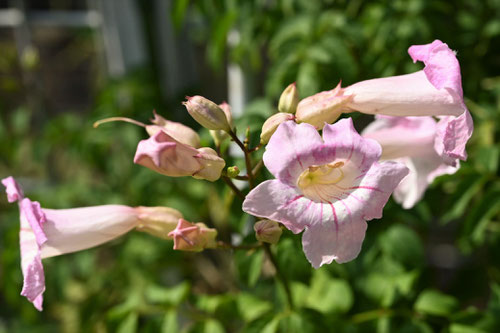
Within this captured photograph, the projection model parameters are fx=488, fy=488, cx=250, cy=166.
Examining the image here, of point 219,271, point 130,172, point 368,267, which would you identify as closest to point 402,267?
point 368,267

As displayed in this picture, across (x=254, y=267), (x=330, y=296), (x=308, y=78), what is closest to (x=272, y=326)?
(x=254, y=267)

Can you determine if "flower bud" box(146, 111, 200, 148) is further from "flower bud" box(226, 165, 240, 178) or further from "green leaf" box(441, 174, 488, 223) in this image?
"green leaf" box(441, 174, 488, 223)

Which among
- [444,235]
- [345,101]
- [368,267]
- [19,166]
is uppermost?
[345,101]

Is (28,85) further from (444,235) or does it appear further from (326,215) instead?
(444,235)

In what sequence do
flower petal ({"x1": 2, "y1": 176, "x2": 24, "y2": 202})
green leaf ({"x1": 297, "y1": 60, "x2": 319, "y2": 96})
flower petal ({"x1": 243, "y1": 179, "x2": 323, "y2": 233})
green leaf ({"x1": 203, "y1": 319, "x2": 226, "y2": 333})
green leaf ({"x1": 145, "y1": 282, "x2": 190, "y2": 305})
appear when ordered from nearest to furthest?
flower petal ({"x1": 243, "y1": 179, "x2": 323, "y2": 233}) → flower petal ({"x1": 2, "y1": 176, "x2": 24, "y2": 202}) → green leaf ({"x1": 203, "y1": 319, "x2": 226, "y2": 333}) → green leaf ({"x1": 145, "y1": 282, "x2": 190, "y2": 305}) → green leaf ({"x1": 297, "y1": 60, "x2": 319, "y2": 96})

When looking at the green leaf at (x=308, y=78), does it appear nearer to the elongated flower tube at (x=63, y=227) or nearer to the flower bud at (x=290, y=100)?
the flower bud at (x=290, y=100)

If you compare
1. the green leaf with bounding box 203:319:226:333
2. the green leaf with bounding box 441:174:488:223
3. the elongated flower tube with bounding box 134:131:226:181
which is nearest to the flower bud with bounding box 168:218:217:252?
the elongated flower tube with bounding box 134:131:226:181

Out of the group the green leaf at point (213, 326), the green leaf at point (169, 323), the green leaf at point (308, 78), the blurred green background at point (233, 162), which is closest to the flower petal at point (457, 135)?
the blurred green background at point (233, 162)
